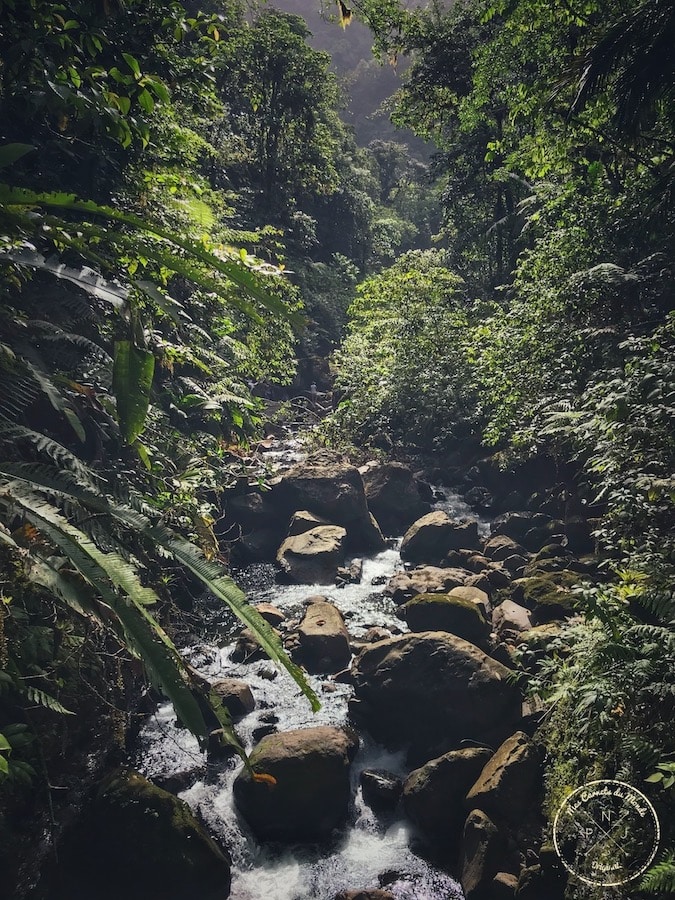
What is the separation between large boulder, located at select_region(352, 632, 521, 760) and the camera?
6293 millimetres

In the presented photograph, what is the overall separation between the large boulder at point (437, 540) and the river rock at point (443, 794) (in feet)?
20.5

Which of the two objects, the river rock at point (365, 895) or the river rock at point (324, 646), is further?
the river rock at point (324, 646)

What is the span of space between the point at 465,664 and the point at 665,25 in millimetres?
7765

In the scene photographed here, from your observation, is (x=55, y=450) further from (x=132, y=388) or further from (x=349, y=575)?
(x=349, y=575)

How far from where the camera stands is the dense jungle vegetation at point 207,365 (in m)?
2.53

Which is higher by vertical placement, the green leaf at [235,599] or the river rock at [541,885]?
the green leaf at [235,599]

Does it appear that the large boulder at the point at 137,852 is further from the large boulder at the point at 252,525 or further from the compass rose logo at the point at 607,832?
the large boulder at the point at 252,525

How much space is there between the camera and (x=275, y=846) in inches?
212

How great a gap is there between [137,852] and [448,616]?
4.89 m

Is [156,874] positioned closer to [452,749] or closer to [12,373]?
[452,749]

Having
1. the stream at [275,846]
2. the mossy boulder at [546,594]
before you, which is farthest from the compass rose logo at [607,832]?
the mossy boulder at [546,594]

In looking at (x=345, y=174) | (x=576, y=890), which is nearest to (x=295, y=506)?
(x=576, y=890)

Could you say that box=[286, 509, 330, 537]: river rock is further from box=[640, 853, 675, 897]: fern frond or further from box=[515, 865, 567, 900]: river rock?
box=[640, 853, 675, 897]: fern frond

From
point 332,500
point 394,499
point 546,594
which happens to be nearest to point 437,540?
point 394,499
